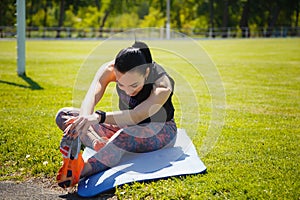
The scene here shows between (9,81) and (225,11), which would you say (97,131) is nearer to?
(9,81)

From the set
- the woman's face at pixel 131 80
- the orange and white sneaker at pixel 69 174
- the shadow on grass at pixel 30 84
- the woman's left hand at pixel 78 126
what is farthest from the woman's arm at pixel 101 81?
the shadow on grass at pixel 30 84

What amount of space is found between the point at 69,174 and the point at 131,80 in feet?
2.71

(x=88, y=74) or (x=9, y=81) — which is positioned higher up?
(x=88, y=74)

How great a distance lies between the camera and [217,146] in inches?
180

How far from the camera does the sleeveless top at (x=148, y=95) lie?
366 centimetres

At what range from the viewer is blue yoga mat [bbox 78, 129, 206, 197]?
335cm

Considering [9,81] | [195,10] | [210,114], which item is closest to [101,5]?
[195,10]

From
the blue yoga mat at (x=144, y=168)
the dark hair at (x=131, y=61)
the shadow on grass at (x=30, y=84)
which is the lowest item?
the shadow on grass at (x=30, y=84)

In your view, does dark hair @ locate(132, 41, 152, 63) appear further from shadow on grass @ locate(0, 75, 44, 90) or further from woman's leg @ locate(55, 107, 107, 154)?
shadow on grass @ locate(0, 75, 44, 90)

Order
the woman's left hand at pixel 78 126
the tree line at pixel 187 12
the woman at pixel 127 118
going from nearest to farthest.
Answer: the woman's left hand at pixel 78 126 < the woman at pixel 127 118 < the tree line at pixel 187 12

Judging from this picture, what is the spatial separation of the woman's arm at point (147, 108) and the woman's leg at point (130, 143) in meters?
0.12

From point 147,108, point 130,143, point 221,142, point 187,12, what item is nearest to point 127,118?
point 147,108

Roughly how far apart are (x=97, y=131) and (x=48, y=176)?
60 cm

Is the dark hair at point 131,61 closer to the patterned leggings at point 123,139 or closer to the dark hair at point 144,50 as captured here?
the dark hair at point 144,50
